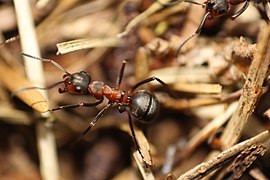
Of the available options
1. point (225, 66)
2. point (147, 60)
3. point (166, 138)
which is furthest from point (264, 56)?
point (166, 138)

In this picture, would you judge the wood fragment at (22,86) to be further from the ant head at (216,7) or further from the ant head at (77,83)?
the ant head at (216,7)

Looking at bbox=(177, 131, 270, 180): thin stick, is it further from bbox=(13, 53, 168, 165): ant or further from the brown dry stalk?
bbox=(13, 53, 168, 165): ant

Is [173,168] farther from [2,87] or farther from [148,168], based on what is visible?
[2,87]

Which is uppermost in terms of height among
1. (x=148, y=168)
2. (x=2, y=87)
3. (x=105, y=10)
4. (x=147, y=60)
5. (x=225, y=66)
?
(x=105, y=10)

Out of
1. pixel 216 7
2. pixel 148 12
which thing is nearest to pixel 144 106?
pixel 148 12

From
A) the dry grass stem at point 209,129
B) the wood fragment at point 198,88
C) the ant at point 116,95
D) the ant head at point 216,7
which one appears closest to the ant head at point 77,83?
the ant at point 116,95
